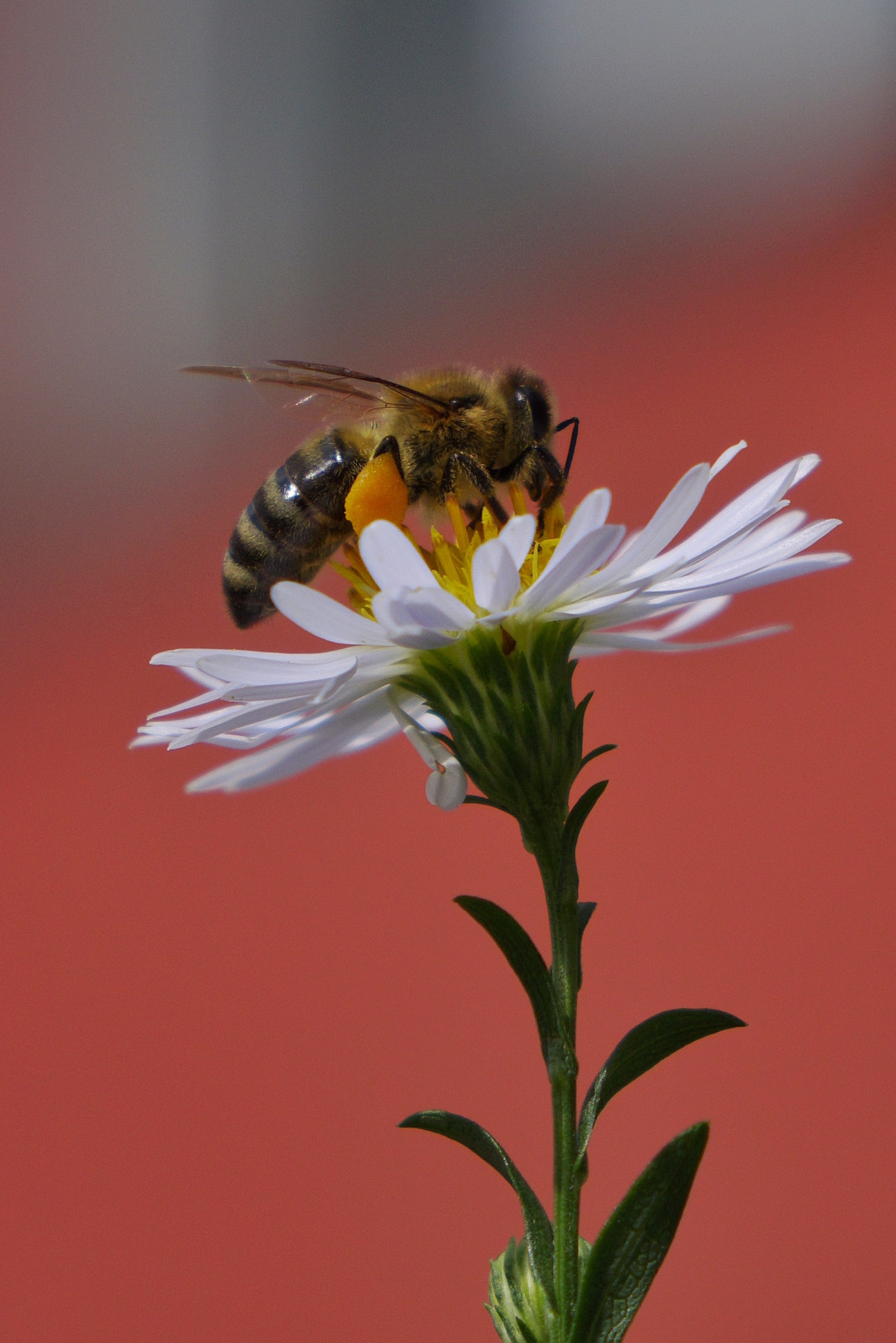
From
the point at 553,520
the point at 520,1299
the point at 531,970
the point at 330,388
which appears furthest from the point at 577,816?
the point at 330,388

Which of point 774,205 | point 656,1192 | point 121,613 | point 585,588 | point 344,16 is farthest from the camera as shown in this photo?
point 344,16

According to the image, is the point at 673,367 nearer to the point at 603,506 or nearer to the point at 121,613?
the point at 121,613

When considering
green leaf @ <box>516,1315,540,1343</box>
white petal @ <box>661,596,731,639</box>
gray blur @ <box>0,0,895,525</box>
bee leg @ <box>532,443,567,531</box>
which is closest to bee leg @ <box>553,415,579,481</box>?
bee leg @ <box>532,443,567,531</box>

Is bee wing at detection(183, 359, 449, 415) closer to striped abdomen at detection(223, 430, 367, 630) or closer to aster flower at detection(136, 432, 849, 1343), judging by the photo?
striped abdomen at detection(223, 430, 367, 630)

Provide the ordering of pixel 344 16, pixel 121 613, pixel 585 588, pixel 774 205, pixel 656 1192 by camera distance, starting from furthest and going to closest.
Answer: pixel 344 16, pixel 774 205, pixel 121 613, pixel 585 588, pixel 656 1192

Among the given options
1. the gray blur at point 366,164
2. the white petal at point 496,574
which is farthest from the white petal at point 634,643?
the gray blur at point 366,164

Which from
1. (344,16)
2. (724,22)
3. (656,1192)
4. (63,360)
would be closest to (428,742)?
(656,1192)
